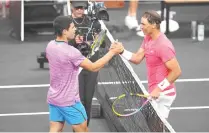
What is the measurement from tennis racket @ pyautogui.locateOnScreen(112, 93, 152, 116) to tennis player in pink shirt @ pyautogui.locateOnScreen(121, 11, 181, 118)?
0.45 ft

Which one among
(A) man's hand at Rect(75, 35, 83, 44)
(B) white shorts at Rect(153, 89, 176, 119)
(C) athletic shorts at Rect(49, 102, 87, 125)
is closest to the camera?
(C) athletic shorts at Rect(49, 102, 87, 125)

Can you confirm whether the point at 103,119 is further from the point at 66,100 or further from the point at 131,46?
the point at 131,46

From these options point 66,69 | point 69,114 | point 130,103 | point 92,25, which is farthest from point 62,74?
Answer: point 92,25

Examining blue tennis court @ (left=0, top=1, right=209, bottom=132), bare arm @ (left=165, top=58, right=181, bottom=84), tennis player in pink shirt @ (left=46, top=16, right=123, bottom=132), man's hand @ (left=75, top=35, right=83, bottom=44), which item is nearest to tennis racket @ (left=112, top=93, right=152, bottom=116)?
bare arm @ (left=165, top=58, right=181, bottom=84)

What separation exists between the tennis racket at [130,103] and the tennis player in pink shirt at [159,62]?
0.14 m

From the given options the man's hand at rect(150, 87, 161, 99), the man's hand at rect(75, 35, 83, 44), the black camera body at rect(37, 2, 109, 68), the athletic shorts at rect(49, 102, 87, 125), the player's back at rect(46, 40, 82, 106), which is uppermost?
the black camera body at rect(37, 2, 109, 68)

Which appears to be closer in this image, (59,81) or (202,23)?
(59,81)

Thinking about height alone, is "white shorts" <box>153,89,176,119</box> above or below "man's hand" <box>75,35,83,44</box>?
below

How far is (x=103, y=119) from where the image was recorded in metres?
8.82

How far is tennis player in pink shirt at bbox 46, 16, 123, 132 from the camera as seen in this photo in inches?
257

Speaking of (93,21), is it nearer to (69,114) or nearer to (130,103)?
(130,103)

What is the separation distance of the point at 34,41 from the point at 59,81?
6556mm

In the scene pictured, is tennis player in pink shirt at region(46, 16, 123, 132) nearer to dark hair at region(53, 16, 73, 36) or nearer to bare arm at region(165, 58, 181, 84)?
dark hair at region(53, 16, 73, 36)

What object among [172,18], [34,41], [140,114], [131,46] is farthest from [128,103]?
[172,18]
